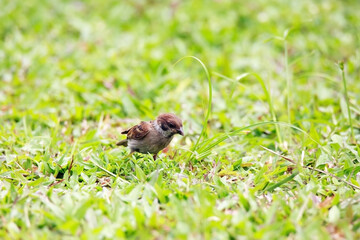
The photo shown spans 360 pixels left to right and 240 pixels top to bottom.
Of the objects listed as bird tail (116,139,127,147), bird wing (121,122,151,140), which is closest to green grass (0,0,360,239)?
bird tail (116,139,127,147)

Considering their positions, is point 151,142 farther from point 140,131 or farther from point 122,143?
point 122,143

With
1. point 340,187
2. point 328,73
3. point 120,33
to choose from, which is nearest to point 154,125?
point 340,187

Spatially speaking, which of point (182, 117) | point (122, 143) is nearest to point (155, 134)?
point (122, 143)

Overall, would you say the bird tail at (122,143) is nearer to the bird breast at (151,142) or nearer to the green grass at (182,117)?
the green grass at (182,117)

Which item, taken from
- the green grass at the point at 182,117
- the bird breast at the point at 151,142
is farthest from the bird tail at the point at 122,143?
the bird breast at the point at 151,142

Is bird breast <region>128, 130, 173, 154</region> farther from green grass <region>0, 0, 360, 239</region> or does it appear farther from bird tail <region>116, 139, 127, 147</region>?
bird tail <region>116, 139, 127, 147</region>

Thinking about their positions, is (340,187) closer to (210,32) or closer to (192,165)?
(192,165)

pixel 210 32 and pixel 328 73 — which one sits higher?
pixel 210 32
